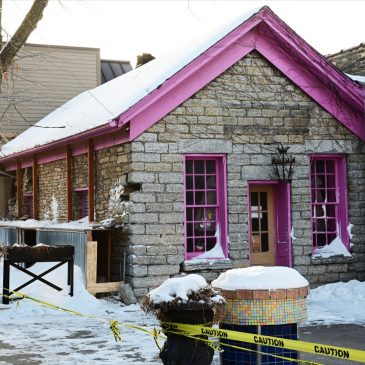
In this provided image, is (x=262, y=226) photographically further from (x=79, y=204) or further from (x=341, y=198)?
(x=79, y=204)

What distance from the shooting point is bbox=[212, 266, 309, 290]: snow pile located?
18.6 ft

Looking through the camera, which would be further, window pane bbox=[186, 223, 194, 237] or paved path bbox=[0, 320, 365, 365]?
window pane bbox=[186, 223, 194, 237]

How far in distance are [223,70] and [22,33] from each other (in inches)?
182

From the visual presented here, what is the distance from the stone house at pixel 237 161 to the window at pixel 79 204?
1008mm

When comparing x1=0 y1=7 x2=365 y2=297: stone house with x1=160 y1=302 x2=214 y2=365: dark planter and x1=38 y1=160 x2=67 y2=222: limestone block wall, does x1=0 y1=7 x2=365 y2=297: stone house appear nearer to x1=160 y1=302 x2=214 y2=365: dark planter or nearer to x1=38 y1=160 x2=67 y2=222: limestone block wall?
x1=38 y1=160 x2=67 y2=222: limestone block wall

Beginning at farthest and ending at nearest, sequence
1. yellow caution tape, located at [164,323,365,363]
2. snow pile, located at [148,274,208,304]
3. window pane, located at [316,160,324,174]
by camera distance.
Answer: window pane, located at [316,160,324,174], snow pile, located at [148,274,208,304], yellow caution tape, located at [164,323,365,363]

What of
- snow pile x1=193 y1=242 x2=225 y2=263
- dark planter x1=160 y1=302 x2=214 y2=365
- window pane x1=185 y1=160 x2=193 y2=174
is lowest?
dark planter x1=160 y1=302 x2=214 y2=365

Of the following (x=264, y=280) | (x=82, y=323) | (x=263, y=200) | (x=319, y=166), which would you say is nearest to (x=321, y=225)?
(x=319, y=166)

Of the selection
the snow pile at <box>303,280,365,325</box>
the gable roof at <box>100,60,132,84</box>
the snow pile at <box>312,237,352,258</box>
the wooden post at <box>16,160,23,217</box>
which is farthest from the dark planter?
the gable roof at <box>100,60,132,84</box>

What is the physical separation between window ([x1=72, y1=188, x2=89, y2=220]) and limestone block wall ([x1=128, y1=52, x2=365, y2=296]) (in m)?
3.65

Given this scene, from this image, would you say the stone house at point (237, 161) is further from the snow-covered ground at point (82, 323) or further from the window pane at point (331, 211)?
the snow-covered ground at point (82, 323)

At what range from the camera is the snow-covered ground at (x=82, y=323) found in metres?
8.14

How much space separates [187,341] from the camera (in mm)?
5465

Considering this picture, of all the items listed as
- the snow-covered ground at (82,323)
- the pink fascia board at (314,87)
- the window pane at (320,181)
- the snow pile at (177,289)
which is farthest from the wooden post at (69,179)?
the snow pile at (177,289)
